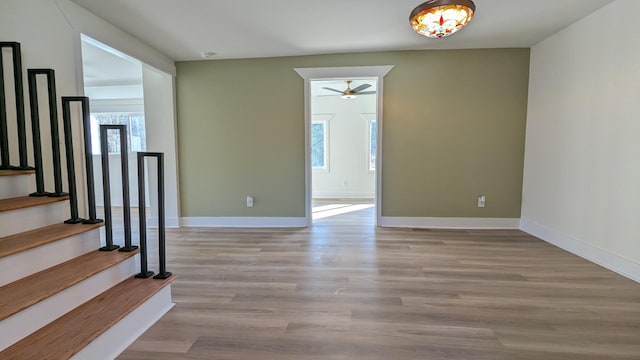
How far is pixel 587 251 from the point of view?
2809 mm

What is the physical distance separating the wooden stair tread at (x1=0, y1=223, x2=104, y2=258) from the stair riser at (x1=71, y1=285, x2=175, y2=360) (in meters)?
0.62

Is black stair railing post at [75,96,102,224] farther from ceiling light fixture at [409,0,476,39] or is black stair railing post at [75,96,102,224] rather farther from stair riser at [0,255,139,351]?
ceiling light fixture at [409,0,476,39]

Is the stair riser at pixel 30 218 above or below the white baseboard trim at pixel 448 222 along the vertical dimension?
above

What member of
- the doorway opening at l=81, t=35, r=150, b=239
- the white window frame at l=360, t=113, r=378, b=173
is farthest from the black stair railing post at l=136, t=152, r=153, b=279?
the white window frame at l=360, t=113, r=378, b=173

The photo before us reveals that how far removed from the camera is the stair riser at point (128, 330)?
1.35m

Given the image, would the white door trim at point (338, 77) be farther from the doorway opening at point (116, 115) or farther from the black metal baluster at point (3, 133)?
the doorway opening at point (116, 115)

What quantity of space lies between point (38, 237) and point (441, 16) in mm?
3114

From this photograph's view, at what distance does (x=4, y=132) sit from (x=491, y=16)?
13.7 feet

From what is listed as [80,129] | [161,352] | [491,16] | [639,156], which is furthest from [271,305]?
[491,16]

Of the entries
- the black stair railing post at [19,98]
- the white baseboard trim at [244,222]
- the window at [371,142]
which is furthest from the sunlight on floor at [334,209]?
the black stair railing post at [19,98]

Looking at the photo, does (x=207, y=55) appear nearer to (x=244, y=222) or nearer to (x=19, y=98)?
(x=19, y=98)

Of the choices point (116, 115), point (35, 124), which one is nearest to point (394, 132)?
point (35, 124)

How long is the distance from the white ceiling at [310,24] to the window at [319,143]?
327 cm

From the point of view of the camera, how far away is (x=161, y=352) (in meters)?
1.50
